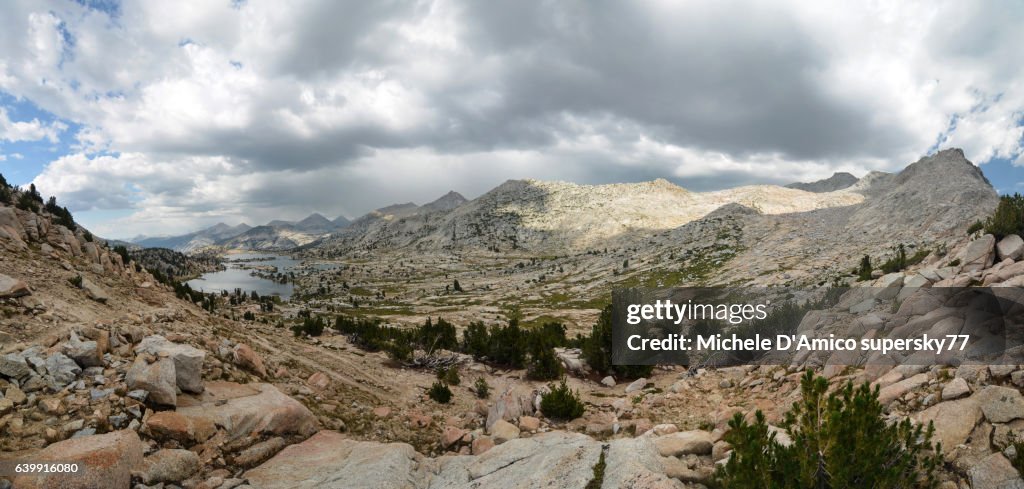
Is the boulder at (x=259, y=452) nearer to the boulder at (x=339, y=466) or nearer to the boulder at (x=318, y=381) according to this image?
the boulder at (x=339, y=466)

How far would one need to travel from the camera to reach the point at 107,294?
16547mm

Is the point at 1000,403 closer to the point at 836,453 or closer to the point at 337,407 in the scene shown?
the point at 836,453

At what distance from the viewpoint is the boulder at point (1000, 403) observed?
24.0 feet

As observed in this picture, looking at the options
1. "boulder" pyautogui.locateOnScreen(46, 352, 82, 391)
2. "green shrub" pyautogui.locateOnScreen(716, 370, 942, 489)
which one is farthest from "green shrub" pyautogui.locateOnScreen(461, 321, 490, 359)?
"green shrub" pyautogui.locateOnScreen(716, 370, 942, 489)

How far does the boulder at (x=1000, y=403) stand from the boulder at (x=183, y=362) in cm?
1747

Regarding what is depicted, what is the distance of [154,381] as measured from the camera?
1022 centimetres

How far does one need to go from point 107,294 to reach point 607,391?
21.8 m

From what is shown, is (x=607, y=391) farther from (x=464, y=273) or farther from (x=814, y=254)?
(x=464, y=273)

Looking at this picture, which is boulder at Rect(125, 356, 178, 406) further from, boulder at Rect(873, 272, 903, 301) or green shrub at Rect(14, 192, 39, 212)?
boulder at Rect(873, 272, 903, 301)

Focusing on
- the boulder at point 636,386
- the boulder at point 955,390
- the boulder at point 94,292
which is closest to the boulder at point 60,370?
the boulder at point 94,292

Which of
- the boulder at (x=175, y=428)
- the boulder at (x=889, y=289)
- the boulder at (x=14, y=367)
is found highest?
the boulder at (x=889, y=289)

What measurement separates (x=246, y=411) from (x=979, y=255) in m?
25.2

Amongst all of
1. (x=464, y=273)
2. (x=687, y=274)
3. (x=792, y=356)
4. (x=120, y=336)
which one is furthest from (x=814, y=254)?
(x=464, y=273)

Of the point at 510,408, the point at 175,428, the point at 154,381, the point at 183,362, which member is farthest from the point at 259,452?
the point at 510,408
